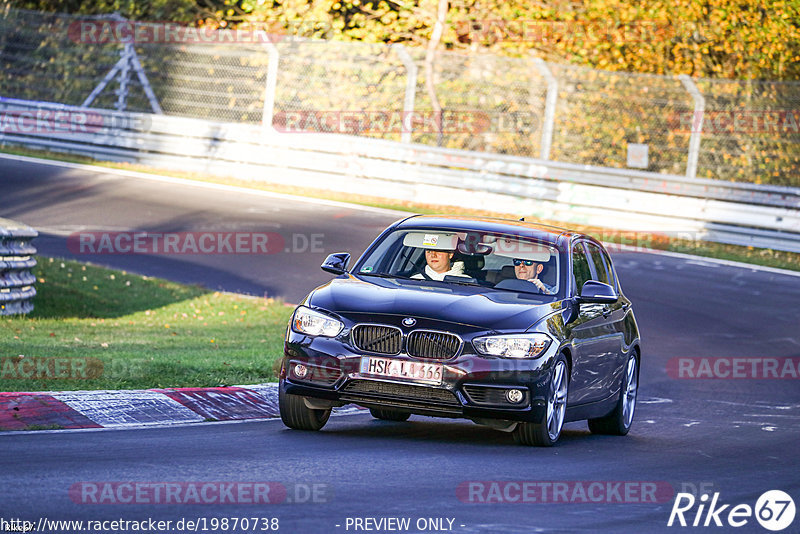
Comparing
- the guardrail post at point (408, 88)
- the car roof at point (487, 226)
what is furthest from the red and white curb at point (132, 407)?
the guardrail post at point (408, 88)

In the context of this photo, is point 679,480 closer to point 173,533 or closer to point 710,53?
point 173,533

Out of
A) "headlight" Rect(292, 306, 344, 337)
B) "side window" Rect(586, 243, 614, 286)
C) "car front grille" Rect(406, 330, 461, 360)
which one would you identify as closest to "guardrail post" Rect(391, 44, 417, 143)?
"side window" Rect(586, 243, 614, 286)

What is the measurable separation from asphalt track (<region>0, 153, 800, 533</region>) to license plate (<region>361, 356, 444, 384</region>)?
19.1 inches

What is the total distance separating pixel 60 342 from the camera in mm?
13555

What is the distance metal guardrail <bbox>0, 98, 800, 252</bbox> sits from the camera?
25.2 metres

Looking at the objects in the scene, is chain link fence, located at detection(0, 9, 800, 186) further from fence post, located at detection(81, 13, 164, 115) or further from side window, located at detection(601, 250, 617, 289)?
side window, located at detection(601, 250, 617, 289)

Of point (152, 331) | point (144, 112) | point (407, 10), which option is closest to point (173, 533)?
point (152, 331)

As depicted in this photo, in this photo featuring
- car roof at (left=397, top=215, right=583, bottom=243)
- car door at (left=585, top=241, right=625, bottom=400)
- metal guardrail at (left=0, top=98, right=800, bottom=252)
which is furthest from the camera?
metal guardrail at (left=0, top=98, right=800, bottom=252)

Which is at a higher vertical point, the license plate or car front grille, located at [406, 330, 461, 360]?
car front grille, located at [406, 330, 461, 360]

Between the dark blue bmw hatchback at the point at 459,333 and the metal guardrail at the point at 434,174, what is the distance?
14.5 m

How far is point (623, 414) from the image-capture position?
11.6 metres

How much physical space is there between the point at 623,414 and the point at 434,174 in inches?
631

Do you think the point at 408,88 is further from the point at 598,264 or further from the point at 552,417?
the point at 552,417

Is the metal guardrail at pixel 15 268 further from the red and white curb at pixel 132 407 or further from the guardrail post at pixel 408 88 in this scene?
the guardrail post at pixel 408 88
